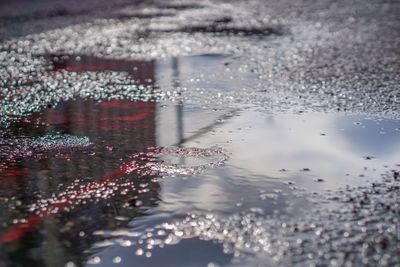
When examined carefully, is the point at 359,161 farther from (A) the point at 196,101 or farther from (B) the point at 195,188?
(A) the point at 196,101

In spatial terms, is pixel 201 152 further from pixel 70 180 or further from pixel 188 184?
pixel 70 180

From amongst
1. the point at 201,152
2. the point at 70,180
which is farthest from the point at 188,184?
the point at 70,180

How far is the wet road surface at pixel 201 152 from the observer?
144 inches

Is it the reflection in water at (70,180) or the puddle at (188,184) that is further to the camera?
the reflection in water at (70,180)

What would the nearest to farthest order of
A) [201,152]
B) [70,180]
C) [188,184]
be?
[188,184] → [70,180] → [201,152]

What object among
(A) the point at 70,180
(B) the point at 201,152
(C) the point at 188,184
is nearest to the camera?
(C) the point at 188,184

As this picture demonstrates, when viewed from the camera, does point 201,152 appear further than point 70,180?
Yes

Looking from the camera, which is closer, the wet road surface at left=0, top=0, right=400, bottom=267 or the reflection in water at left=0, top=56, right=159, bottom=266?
the wet road surface at left=0, top=0, right=400, bottom=267

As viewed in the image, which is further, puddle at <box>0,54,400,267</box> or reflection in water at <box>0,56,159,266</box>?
reflection in water at <box>0,56,159,266</box>

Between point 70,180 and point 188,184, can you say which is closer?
point 188,184

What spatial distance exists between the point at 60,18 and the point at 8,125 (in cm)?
821

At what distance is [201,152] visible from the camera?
5.18 m

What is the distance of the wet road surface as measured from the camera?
12.0 feet

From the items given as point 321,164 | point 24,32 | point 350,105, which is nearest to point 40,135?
point 321,164
